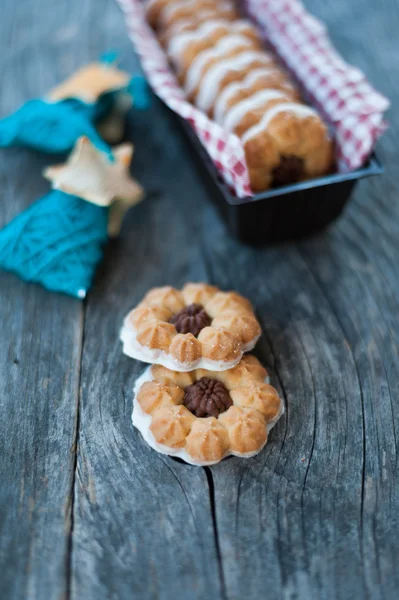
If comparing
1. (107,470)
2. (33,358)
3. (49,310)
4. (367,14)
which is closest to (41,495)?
(107,470)

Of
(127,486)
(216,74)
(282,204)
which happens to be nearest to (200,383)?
(127,486)

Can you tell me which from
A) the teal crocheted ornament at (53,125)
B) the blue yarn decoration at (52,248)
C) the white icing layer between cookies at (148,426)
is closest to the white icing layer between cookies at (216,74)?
the teal crocheted ornament at (53,125)

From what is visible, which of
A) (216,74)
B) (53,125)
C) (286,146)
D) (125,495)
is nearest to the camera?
(125,495)

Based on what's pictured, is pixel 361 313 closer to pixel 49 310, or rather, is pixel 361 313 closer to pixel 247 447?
pixel 247 447

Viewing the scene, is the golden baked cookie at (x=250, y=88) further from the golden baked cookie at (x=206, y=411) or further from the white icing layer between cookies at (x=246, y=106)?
the golden baked cookie at (x=206, y=411)

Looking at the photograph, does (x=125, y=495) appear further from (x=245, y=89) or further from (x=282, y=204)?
(x=245, y=89)

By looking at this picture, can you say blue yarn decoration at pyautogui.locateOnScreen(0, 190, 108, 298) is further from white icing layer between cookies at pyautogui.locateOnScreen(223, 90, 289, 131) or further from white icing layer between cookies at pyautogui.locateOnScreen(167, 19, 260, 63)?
white icing layer between cookies at pyautogui.locateOnScreen(167, 19, 260, 63)
